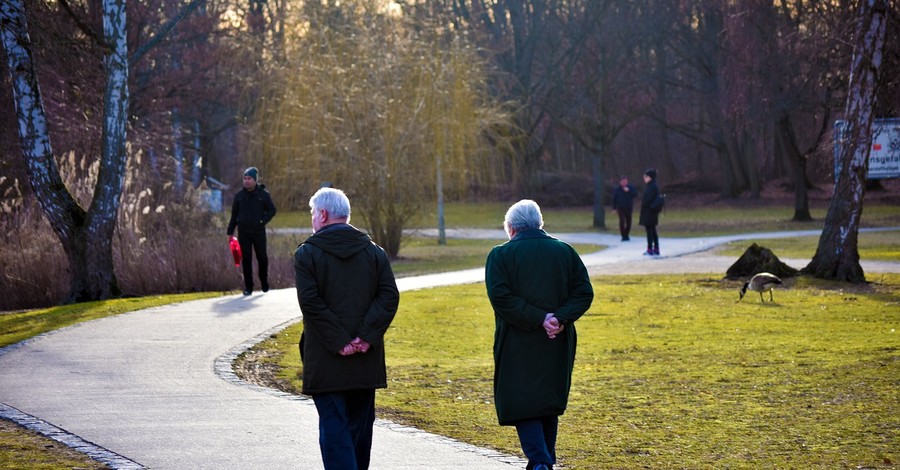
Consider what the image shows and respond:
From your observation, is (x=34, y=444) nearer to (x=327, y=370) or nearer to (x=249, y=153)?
(x=327, y=370)

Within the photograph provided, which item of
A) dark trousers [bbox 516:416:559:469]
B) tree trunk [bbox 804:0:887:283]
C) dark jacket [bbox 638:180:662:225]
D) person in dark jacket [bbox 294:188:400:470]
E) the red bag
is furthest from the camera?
dark jacket [bbox 638:180:662:225]

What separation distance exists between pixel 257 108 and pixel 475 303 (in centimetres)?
1310

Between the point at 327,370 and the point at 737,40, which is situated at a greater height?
the point at 737,40

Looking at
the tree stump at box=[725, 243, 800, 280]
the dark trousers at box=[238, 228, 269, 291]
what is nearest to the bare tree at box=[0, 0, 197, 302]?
the dark trousers at box=[238, 228, 269, 291]

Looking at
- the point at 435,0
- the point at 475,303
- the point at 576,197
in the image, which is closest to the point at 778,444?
the point at 475,303

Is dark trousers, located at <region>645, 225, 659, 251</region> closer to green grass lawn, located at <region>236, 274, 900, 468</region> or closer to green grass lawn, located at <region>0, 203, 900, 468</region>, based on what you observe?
green grass lawn, located at <region>0, 203, 900, 468</region>

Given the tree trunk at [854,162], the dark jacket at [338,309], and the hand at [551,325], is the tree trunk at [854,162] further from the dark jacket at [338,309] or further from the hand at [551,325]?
the dark jacket at [338,309]

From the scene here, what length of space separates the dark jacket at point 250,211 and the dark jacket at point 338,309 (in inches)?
475

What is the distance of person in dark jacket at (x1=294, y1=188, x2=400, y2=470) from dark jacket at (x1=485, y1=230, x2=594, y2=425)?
2.16ft

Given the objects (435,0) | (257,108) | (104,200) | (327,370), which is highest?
(435,0)

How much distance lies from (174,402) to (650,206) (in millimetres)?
20811

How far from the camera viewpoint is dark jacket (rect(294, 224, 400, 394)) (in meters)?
6.82

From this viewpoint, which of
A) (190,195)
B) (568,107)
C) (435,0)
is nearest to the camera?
(190,195)

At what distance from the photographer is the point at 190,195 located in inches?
1060
